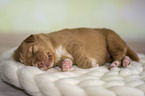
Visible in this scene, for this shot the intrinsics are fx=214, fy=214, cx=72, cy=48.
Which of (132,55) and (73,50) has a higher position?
(73,50)

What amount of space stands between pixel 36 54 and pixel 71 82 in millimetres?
430

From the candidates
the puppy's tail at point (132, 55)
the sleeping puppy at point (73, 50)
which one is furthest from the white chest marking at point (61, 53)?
the puppy's tail at point (132, 55)

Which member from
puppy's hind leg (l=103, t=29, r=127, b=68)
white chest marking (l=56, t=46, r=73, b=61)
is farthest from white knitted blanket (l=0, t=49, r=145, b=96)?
puppy's hind leg (l=103, t=29, r=127, b=68)

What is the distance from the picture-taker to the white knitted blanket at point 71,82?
4.14 ft

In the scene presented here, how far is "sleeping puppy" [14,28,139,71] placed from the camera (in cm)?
167

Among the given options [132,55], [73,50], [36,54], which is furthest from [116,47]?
[36,54]

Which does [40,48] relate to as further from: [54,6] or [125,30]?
[125,30]

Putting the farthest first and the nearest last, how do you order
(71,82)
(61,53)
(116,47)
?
1. (116,47)
2. (61,53)
3. (71,82)

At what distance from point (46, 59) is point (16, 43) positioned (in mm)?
1507

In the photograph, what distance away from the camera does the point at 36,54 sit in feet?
5.44

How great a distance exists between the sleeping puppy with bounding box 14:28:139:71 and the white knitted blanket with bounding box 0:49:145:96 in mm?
82

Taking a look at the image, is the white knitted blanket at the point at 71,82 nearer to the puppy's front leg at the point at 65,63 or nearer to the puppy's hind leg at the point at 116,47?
the puppy's front leg at the point at 65,63

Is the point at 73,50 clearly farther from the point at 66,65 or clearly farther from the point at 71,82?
the point at 71,82

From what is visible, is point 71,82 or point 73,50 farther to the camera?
point 73,50
